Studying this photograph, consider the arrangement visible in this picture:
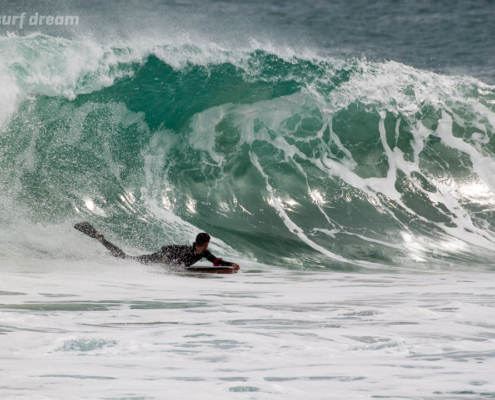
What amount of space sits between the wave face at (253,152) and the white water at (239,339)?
2679 mm

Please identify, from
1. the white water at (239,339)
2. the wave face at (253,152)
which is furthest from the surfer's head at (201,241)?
the wave face at (253,152)

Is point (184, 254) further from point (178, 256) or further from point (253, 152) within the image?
point (253, 152)

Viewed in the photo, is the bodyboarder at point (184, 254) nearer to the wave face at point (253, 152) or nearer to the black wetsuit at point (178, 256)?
the black wetsuit at point (178, 256)

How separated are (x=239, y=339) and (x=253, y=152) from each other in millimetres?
7323

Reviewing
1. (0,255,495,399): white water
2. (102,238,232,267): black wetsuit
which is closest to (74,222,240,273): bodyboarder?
(102,238,232,267): black wetsuit

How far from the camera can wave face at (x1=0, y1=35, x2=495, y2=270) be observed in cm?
816

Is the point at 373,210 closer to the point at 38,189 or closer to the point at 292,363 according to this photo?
the point at 38,189

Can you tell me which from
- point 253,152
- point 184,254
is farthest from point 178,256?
point 253,152

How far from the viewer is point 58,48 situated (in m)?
10.7

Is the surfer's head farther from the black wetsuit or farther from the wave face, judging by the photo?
the wave face

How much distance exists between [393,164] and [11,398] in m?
9.21

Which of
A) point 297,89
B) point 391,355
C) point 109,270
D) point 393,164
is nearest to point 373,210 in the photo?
point 393,164

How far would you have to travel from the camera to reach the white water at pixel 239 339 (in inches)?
85.0

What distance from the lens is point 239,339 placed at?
9.84 ft
